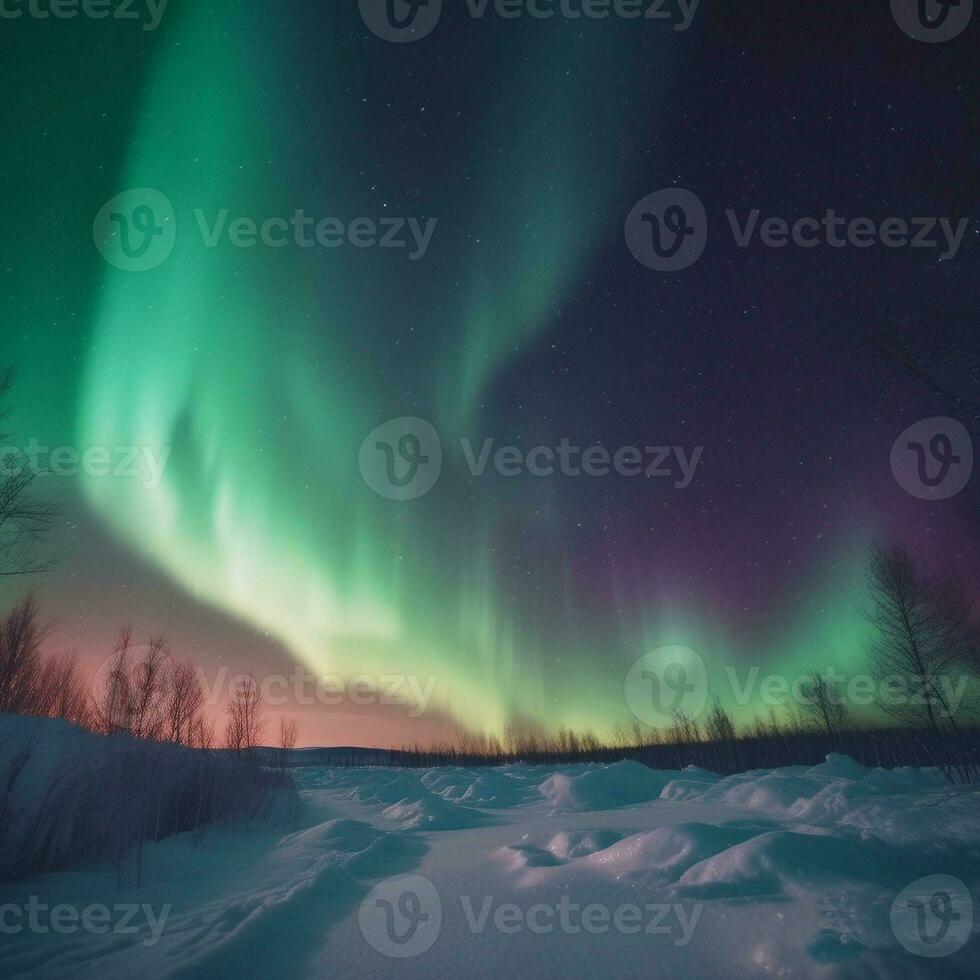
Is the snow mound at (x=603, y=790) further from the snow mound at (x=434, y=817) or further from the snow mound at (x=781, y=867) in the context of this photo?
the snow mound at (x=781, y=867)

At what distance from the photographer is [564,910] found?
2.95 m

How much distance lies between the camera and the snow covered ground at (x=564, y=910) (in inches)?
87.5

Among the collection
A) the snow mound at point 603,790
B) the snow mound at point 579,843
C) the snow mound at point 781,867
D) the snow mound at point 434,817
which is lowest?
the snow mound at point 603,790

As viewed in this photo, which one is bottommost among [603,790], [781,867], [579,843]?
[603,790]

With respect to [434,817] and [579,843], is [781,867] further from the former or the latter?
[434,817]

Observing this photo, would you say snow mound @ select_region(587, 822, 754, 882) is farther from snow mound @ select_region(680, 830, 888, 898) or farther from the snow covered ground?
snow mound @ select_region(680, 830, 888, 898)

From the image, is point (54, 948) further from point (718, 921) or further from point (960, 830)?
point (960, 830)

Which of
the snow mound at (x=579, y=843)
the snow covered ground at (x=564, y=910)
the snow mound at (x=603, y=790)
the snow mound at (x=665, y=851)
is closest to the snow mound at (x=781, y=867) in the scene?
the snow covered ground at (x=564, y=910)

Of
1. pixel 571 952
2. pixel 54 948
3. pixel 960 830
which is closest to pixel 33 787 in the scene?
pixel 54 948

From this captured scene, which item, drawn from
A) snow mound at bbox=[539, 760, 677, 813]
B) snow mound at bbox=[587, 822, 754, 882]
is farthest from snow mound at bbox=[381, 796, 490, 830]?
snow mound at bbox=[587, 822, 754, 882]

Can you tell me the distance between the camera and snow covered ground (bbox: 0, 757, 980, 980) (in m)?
2.22

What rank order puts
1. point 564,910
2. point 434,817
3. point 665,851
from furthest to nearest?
point 434,817 < point 665,851 < point 564,910

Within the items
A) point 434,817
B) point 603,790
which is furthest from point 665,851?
point 603,790

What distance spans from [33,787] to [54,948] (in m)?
3.28
